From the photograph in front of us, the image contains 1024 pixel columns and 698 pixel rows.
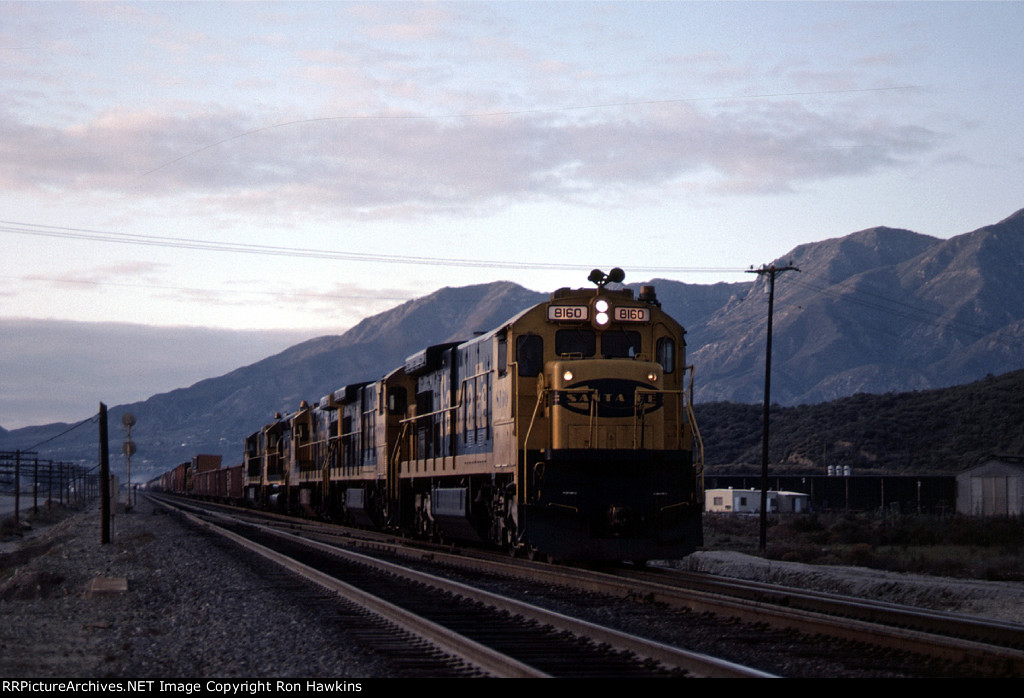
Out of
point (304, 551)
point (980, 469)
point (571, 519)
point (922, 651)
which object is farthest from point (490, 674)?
point (980, 469)

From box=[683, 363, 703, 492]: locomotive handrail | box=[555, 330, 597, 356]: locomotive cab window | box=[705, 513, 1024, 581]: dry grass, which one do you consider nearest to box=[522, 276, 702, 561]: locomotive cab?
box=[683, 363, 703, 492]: locomotive handrail

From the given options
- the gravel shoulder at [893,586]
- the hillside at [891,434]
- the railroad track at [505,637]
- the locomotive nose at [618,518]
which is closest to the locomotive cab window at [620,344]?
the locomotive nose at [618,518]

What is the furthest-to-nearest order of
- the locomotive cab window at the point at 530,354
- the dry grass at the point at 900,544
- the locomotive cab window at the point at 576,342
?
the dry grass at the point at 900,544 → the locomotive cab window at the point at 576,342 → the locomotive cab window at the point at 530,354

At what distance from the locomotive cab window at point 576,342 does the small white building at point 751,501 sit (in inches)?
1846

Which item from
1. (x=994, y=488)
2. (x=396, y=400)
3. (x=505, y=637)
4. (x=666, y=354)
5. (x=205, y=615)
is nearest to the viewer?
(x=505, y=637)

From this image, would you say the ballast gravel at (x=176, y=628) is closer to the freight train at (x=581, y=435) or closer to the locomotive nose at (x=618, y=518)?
the freight train at (x=581, y=435)

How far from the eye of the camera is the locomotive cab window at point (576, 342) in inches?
719

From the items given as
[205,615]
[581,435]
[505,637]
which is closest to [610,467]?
[581,435]

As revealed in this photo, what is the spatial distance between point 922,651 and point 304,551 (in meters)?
16.7

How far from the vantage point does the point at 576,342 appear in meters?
18.3

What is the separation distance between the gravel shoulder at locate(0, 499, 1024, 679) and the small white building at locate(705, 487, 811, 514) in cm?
4256

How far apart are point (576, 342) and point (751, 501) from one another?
50.8m

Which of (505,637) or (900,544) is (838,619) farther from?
(900,544)

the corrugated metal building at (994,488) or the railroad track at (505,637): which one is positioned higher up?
the railroad track at (505,637)
